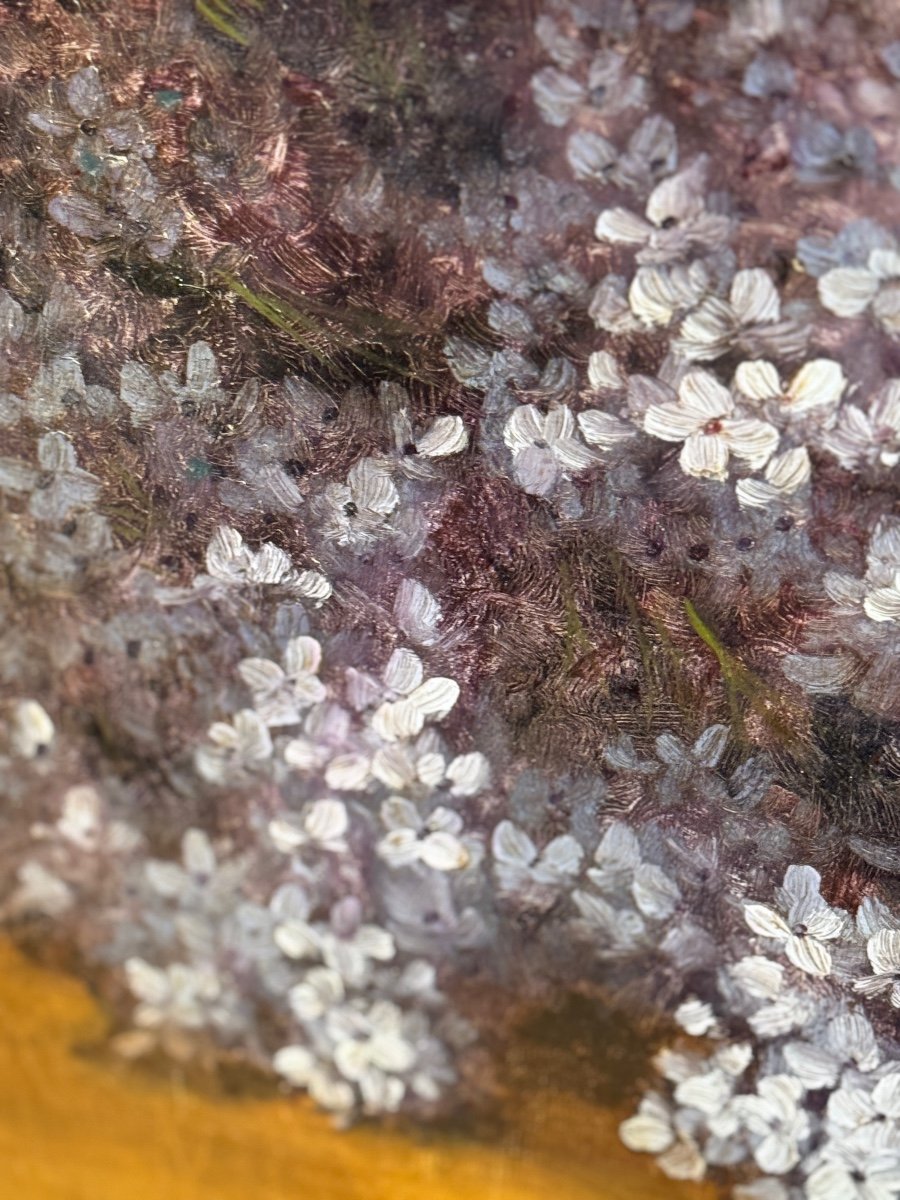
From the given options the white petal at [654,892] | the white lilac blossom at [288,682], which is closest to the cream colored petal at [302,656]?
the white lilac blossom at [288,682]

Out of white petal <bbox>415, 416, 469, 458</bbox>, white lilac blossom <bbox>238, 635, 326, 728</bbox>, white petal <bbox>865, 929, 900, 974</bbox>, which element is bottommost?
white petal <bbox>865, 929, 900, 974</bbox>

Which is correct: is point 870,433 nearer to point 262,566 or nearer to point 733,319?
point 733,319

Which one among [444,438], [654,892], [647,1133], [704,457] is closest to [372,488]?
[444,438]

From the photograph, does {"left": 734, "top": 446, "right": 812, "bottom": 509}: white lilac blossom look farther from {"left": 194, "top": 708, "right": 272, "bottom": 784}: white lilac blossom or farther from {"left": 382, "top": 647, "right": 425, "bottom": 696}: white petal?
{"left": 194, "top": 708, "right": 272, "bottom": 784}: white lilac blossom

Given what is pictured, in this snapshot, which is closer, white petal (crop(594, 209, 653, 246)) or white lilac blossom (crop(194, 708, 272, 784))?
white petal (crop(594, 209, 653, 246))

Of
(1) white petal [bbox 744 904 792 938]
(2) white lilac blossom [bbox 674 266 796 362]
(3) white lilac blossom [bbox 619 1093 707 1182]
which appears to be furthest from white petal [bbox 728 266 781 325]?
(3) white lilac blossom [bbox 619 1093 707 1182]

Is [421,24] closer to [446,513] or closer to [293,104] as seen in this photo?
[293,104]

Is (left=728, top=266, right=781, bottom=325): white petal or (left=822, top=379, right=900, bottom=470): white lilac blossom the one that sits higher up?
(left=728, top=266, right=781, bottom=325): white petal

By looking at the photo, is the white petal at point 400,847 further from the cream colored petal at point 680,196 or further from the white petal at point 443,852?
the cream colored petal at point 680,196
